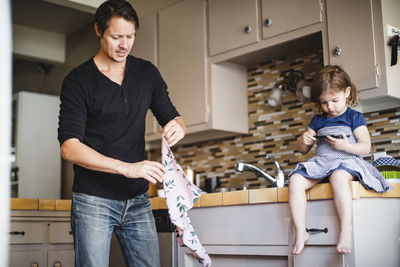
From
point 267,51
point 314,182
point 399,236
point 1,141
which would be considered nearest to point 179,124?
point 314,182

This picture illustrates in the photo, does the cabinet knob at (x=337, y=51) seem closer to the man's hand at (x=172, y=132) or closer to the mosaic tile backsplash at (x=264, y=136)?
the mosaic tile backsplash at (x=264, y=136)

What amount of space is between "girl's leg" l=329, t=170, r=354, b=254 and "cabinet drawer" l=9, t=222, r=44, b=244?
213 centimetres

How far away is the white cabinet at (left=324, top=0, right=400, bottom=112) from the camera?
8.38ft

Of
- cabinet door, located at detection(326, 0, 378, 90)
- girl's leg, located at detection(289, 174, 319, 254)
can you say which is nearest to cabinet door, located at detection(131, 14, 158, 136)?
cabinet door, located at detection(326, 0, 378, 90)

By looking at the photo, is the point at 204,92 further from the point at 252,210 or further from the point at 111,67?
the point at 111,67

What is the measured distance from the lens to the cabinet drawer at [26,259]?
3330mm

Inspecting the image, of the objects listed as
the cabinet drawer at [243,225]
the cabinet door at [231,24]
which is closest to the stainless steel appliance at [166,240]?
the cabinet drawer at [243,225]

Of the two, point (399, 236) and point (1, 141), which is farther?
point (399, 236)

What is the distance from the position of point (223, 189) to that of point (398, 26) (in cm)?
149

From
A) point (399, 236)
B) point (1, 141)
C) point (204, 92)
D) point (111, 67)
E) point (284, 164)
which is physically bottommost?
point (399, 236)

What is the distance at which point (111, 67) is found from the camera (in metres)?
1.97

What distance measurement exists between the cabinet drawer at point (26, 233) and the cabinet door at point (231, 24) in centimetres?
163

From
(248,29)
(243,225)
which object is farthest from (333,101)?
(248,29)

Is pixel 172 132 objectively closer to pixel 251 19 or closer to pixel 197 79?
pixel 251 19
